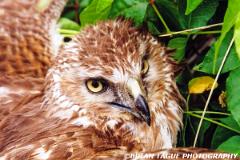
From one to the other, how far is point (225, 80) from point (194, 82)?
13cm

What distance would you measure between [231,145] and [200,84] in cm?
34

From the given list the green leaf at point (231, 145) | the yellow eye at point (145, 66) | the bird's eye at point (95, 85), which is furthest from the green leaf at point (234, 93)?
the bird's eye at point (95, 85)

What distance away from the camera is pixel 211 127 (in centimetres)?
367

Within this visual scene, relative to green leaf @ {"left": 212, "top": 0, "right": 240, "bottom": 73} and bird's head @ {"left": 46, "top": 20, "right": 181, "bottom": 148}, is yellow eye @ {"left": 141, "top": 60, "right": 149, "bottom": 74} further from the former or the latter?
green leaf @ {"left": 212, "top": 0, "right": 240, "bottom": 73}

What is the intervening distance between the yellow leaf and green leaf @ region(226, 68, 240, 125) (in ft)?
0.76

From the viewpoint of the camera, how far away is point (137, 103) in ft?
10.8

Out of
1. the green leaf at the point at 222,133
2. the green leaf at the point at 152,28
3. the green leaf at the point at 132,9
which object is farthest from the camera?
the green leaf at the point at 152,28

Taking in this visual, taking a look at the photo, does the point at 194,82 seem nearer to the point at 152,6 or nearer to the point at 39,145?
the point at 152,6

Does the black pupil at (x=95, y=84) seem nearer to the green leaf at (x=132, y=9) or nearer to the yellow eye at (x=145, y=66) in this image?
the yellow eye at (x=145, y=66)

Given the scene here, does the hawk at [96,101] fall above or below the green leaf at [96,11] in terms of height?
below

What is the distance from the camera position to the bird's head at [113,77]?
3354 millimetres

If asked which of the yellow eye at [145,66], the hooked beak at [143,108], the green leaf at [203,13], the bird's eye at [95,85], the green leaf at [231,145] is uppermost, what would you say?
the green leaf at [203,13]

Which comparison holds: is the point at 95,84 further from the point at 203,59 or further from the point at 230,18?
the point at 230,18

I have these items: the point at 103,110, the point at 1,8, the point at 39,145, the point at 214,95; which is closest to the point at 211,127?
the point at 214,95
